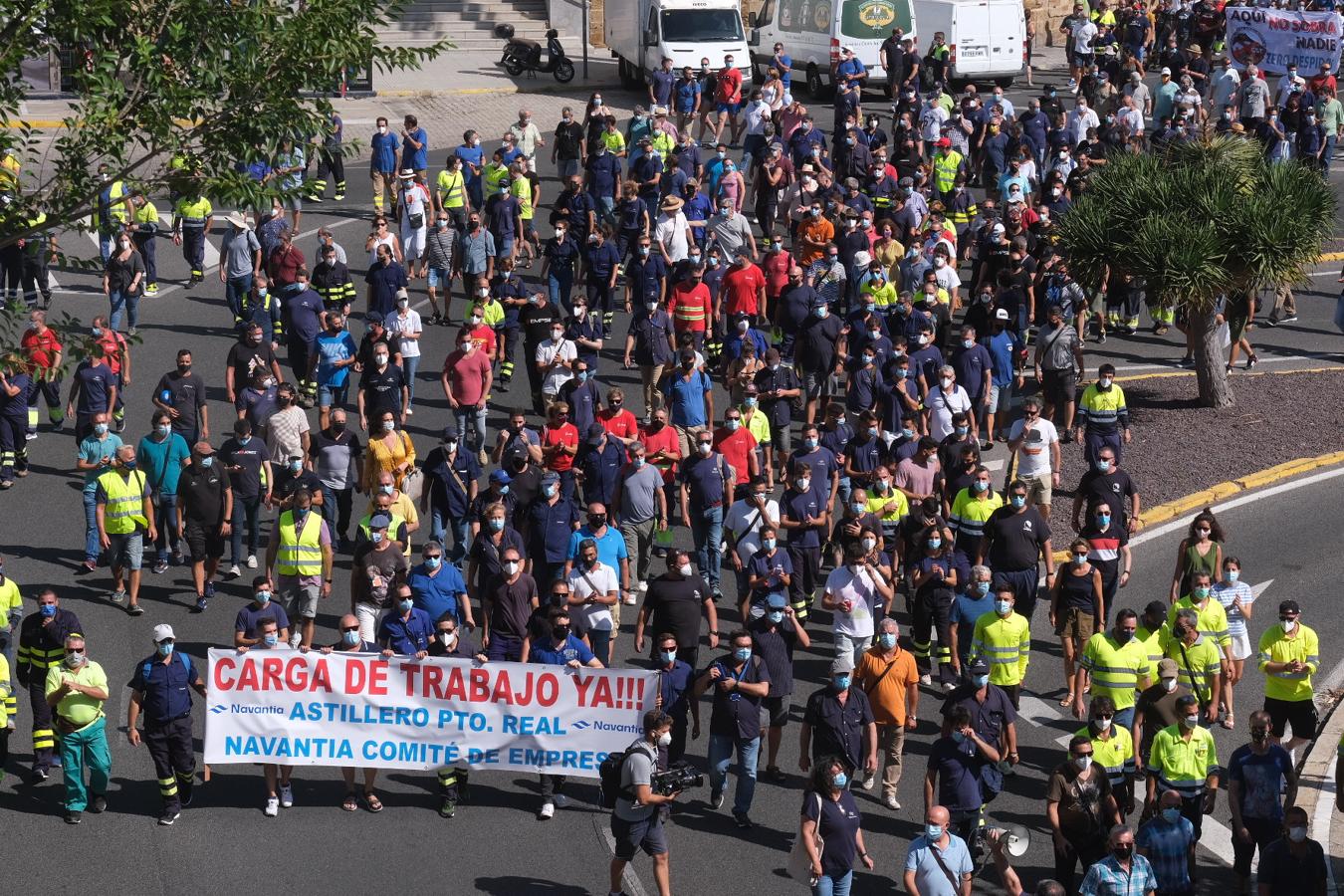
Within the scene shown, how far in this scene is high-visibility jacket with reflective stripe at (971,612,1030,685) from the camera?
1565cm

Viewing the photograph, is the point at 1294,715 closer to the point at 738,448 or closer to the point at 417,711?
the point at 738,448

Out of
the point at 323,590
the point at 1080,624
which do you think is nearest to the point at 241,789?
the point at 323,590

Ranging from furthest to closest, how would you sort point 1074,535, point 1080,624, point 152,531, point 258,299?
point 258,299 < point 1074,535 < point 152,531 < point 1080,624

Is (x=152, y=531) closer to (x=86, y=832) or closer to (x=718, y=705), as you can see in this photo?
(x=86, y=832)

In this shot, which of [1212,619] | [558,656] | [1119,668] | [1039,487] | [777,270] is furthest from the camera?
[777,270]

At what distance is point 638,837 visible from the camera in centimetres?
1356

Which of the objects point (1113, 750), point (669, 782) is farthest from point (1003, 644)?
point (669, 782)

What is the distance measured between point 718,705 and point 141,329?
13.9 meters

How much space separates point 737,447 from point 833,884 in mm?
6751

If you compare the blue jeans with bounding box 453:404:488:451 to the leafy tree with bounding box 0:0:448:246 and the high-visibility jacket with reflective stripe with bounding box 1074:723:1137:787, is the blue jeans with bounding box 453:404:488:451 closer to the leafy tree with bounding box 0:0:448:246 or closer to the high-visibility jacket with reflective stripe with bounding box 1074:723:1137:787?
the leafy tree with bounding box 0:0:448:246

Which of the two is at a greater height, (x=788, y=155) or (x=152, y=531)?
(x=788, y=155)

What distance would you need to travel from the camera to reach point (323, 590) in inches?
696

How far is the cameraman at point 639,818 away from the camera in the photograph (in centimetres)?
1355

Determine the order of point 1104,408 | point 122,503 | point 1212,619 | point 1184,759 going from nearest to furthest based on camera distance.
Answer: point 1184,759 → point 1212,619 → point 122,503 → point 1104,408
